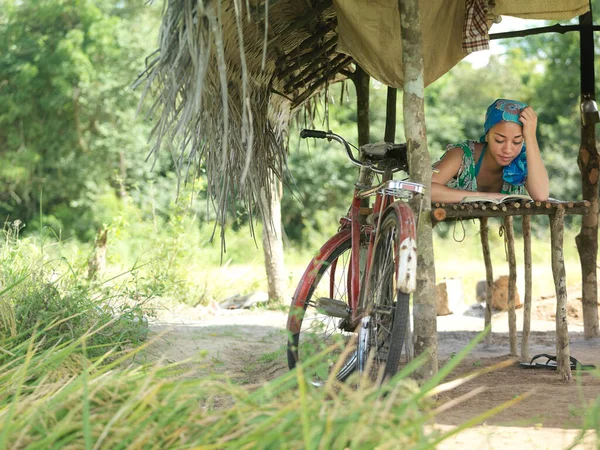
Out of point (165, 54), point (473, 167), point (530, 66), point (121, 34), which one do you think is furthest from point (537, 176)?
point (530, 66)

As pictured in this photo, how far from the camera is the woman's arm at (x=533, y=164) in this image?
4.39 m

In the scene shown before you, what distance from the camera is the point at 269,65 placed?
5.04 m

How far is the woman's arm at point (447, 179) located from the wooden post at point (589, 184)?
2.00 m

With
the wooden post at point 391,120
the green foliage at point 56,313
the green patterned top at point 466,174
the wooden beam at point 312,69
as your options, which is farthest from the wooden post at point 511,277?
the green foliage at point 56,313

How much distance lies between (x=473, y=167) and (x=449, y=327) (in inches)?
118

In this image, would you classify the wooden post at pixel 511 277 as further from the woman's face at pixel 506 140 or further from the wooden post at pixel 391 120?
the wooden post at pixel 391 120

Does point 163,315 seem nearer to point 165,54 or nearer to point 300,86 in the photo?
point 300,86

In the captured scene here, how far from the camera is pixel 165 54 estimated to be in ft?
11.5

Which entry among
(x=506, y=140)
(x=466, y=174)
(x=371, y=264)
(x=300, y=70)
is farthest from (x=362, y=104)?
(x=371, y=264)

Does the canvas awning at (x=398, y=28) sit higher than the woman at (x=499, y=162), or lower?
higher

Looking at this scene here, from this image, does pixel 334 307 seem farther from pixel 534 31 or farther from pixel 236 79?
pixel 534 31

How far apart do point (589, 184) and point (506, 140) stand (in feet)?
6.50

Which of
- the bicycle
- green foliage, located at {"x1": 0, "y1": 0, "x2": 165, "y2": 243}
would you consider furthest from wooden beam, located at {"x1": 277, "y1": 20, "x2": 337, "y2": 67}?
green foliage, located at {"x1": 0, "y1": 0, "x2": 165, "y2": 243}

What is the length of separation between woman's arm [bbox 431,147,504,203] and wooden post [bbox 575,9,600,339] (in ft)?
6.56
